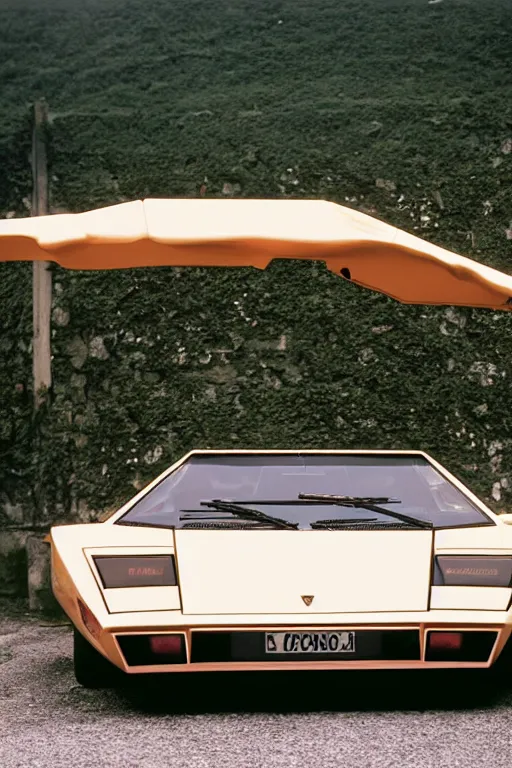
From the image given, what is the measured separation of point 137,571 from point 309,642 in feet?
2.20

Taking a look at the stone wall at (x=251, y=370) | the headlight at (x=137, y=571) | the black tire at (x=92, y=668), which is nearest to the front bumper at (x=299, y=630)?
the headlight at (x=137, y=571)

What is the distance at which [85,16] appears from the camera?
7094 mm

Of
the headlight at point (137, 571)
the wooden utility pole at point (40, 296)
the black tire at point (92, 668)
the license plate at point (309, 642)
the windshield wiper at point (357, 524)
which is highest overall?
the wooden utility pole at point (40, 296)

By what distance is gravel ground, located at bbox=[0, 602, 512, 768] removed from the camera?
9.75 feet

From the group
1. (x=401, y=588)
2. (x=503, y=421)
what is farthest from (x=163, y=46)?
(x=401, y=588)

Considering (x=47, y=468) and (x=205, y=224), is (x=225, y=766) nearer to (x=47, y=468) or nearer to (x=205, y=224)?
(x=205, y=224)

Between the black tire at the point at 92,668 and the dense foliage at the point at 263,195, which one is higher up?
the dense foliage at the point at 263,195

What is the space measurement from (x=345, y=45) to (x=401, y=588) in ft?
14.4

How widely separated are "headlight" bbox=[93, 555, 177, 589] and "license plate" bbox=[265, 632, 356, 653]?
42 centimetres

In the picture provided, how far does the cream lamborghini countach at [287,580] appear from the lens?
3.46m

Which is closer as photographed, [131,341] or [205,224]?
[205,224]

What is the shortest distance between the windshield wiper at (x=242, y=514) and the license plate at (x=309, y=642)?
57 cm

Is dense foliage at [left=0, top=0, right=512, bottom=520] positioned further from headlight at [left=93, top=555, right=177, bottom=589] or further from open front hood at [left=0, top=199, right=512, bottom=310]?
headlight at [left=93, top=555, right=177, bottom=589]

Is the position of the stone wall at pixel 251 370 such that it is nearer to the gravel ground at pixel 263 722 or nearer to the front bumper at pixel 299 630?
the gravel ground at pixel 263 722
